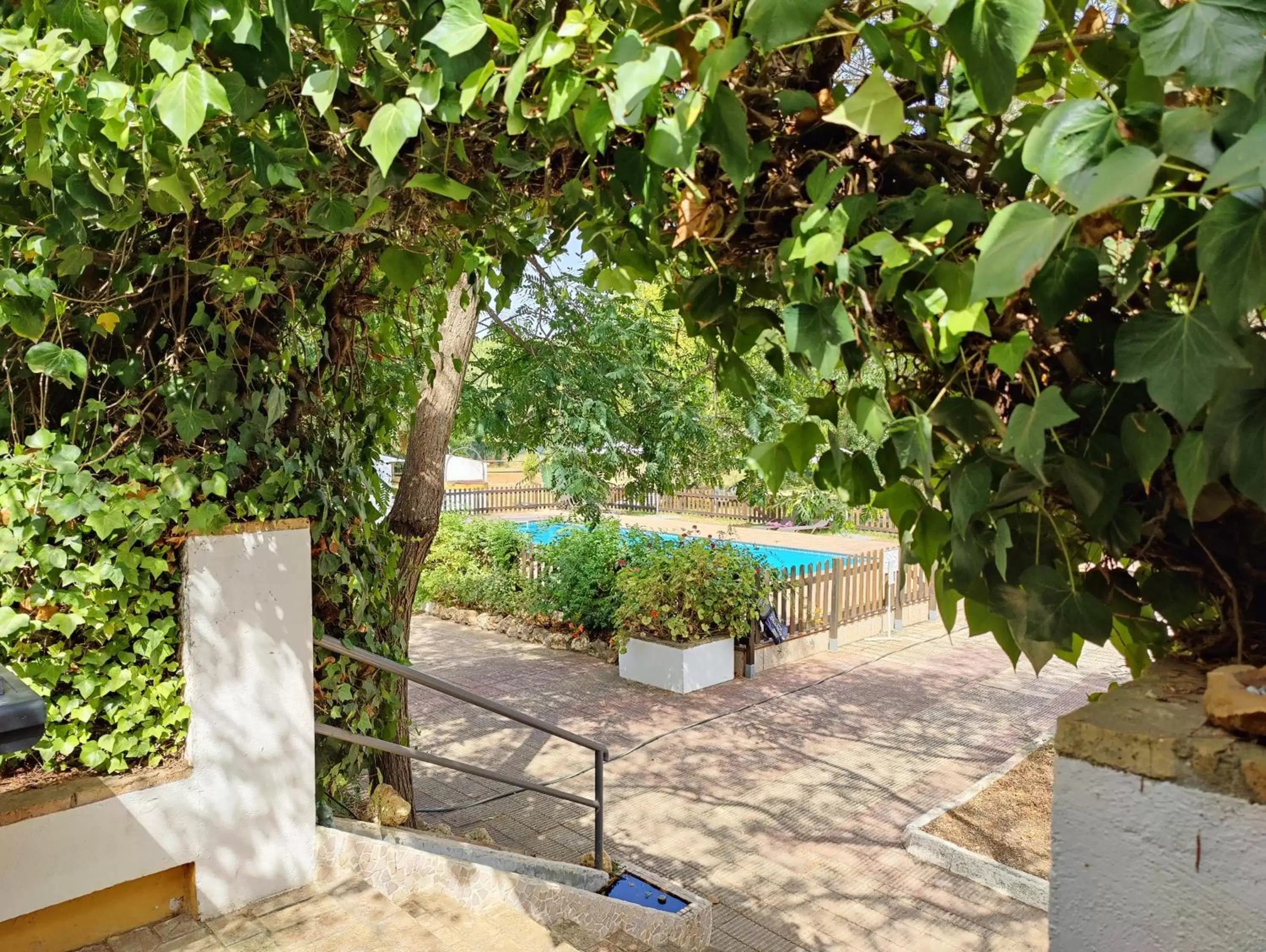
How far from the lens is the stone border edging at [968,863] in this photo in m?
4.66

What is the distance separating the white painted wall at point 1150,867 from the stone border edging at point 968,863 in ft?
12.9

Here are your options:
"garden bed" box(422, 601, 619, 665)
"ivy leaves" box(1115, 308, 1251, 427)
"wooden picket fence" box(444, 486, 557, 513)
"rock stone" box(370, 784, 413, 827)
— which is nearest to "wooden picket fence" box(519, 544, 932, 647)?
"garden bed" box(422, 601, 619, 665)

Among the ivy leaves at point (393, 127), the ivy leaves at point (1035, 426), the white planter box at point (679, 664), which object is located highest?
the ivy leaves at point (393, 127)

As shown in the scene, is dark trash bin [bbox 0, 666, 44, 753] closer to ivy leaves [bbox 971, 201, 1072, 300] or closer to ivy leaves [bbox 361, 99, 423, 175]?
ivy leaves [bbox 361, 99, 423, 175]

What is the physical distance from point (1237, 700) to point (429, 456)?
4.76m

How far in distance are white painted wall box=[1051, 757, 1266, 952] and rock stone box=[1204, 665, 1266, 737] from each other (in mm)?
91

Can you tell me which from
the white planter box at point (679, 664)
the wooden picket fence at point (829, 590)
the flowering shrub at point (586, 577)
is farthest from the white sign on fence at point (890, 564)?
the flowering shrub at point (586, 577)

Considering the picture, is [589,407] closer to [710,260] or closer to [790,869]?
[790,869]

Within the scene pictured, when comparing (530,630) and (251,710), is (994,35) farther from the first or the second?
(530,630)

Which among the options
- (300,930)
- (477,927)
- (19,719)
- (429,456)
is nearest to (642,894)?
(477,927)

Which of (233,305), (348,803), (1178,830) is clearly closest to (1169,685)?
(1178,830)

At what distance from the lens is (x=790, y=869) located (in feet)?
16.5

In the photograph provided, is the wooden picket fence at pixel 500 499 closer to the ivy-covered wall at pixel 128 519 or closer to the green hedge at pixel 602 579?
the green hedge at pixel 602 579

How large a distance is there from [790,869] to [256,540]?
379cm
